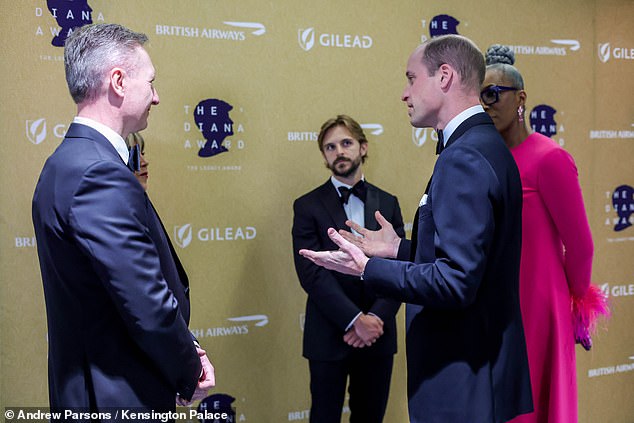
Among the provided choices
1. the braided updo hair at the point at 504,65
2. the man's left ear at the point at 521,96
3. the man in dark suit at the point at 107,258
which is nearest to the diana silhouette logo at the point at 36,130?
the man in dark suit at the point at 107,258

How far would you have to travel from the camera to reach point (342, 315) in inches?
128

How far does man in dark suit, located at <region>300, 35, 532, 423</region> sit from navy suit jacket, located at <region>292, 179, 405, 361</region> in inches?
47.0

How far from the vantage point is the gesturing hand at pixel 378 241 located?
229cm

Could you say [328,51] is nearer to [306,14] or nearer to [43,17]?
[306,14]

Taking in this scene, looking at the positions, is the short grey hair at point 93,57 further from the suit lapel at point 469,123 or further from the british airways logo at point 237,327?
the british airways logo at point 237,327

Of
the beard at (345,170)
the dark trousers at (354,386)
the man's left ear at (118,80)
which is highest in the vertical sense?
the man's left ear at (118,80)

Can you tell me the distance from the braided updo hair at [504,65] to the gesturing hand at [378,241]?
2.94 ft

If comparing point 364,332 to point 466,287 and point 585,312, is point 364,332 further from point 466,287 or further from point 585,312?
point 466,287

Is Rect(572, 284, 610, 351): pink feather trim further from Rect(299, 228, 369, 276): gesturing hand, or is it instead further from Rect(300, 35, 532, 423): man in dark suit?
Rect(299, 228, 369, 276): gesturing hand

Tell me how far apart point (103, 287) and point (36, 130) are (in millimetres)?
1847

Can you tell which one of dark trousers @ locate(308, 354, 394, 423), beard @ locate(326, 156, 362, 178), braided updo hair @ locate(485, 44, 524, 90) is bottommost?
dark trousers @ locate(308, 354, 394, 423)

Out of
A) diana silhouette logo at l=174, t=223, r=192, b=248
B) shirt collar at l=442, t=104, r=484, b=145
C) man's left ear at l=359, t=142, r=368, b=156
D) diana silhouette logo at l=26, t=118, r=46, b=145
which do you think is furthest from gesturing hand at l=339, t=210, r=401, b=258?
diana silhouette logo at l=26, t=118, r=46, b=145

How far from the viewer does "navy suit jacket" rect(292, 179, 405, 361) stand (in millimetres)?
3285

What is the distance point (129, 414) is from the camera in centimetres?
172
